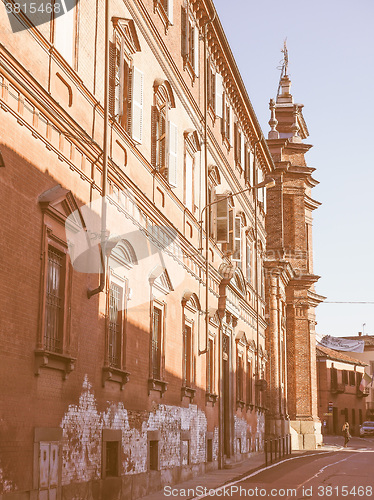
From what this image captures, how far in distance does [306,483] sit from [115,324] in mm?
6724

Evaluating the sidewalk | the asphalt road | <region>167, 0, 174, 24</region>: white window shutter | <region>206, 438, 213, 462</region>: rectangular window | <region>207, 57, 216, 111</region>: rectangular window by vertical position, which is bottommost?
the asphalt road

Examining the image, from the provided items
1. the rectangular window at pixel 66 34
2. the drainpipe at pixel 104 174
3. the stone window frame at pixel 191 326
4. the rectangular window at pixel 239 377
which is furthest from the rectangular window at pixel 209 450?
the rectangular window at pixel 66 34

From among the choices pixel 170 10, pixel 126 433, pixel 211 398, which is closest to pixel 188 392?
pixel 211 398

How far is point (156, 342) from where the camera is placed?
17.0 m

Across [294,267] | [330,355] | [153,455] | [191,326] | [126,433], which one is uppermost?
[294,267]

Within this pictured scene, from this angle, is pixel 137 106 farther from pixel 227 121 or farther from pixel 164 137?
pixel 227 121

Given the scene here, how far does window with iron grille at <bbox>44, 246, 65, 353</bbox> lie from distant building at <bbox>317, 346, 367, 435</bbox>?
59097 millimetres

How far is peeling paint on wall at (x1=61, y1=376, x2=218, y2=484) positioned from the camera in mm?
11758

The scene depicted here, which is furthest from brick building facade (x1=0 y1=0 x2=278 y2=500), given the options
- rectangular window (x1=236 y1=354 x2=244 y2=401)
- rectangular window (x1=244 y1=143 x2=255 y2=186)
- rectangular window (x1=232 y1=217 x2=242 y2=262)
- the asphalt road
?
rectangular window (x1=244 y1=143 x2=255 y2=186)

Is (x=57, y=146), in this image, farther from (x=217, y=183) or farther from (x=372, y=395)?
(x=372, y=395)

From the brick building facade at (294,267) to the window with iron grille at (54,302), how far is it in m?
28.1

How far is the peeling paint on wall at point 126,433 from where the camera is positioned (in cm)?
1176

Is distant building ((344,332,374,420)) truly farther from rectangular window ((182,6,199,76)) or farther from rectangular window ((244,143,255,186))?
rectangular window ((182,6,199,76))

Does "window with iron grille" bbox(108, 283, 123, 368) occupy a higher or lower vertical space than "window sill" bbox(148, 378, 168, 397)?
higher
